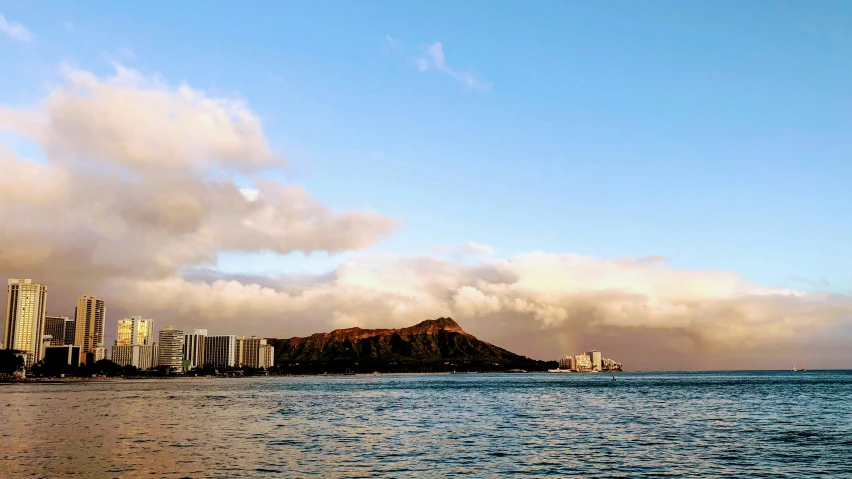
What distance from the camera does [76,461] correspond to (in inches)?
1841

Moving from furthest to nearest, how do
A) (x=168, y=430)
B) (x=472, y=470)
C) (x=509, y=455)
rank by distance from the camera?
(x=168, y=430)
(x=509, y=455)
(x=472, y=470)

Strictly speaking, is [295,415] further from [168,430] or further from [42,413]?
[42,413]

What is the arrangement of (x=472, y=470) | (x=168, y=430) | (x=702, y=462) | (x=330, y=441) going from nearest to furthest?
(x=472, y=470), (x=702, y=462), (x=330, y=441), (x=168, y=430)

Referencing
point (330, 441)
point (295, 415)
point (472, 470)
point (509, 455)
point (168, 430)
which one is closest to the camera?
point (472, 470)

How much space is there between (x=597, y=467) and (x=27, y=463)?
39568 mm

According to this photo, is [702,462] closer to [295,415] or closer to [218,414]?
[295,415]

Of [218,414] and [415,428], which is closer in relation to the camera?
[415,428]

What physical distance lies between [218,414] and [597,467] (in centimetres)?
6449

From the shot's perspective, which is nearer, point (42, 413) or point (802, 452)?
point (802, 452)

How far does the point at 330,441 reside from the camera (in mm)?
58750

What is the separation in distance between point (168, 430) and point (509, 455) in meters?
38.8

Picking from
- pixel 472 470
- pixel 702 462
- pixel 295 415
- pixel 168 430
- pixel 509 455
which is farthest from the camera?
pixel 295 415

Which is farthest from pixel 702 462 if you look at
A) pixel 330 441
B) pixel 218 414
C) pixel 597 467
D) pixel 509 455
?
pixel 218 414

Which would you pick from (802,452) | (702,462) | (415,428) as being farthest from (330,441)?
(802,452)
